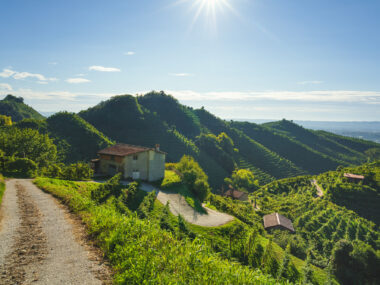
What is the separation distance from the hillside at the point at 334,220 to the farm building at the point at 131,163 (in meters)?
23.2

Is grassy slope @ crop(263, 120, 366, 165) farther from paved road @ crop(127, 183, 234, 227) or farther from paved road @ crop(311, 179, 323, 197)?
paved road @ crop(127, 183, 234, 227)

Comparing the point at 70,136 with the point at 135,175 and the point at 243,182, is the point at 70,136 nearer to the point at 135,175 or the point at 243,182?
the point at 135,175

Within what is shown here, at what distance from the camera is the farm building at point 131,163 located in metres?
34.3

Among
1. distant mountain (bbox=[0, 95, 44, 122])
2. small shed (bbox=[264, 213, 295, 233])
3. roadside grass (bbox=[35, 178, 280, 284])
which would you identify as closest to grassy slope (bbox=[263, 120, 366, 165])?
small shed (bbox=[264, 213, 295, 233])

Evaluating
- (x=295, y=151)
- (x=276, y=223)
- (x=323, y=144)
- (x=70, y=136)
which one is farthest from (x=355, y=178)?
(x=323, y=144)

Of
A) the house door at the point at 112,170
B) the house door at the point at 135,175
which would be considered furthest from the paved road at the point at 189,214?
the house door at the point at 112,170

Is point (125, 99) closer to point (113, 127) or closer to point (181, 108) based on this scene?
point (113, 127)

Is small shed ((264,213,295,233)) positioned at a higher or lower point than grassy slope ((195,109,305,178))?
lower

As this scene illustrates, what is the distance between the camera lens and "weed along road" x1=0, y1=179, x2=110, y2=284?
21.0ft

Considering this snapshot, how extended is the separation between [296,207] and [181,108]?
3768 inches

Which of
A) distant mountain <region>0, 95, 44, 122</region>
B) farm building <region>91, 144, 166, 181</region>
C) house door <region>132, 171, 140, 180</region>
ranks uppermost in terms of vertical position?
distant mountain <region>0, 95, 44, 122</region>

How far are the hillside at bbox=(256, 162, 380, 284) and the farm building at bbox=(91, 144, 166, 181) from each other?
23189 millimetres

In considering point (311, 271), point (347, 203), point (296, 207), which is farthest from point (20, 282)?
point (347, 203)

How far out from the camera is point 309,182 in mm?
69750
